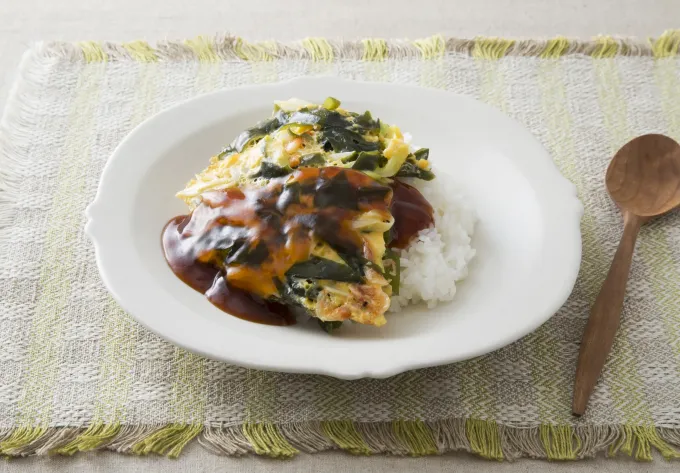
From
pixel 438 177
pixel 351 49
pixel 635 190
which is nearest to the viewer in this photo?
pixel 438 177

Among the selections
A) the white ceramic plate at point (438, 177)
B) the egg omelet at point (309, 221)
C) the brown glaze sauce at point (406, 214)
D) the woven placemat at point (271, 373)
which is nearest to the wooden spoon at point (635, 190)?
the woven placemat at point (271, 373)

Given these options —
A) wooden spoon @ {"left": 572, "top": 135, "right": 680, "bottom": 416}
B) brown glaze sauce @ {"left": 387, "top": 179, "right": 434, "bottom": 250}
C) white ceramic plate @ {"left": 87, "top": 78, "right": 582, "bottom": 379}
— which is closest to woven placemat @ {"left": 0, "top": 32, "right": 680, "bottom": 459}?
wooden spoon @ {"left": 572, "top": 135, "right": 680, "bottom": 416}

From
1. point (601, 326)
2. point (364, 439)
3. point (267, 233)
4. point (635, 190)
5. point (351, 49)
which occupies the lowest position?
point (364, 439)

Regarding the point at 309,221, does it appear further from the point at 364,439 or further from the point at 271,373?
the point at 364,439

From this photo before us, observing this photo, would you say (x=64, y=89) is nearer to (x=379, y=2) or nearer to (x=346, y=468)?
(x=379, y=2)

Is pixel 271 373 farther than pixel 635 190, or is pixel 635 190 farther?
pixel 635 190

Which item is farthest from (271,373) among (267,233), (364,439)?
(267,233)

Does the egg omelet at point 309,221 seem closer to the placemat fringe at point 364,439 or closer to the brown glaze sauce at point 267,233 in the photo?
the brown glaze sauce at point 267,233
